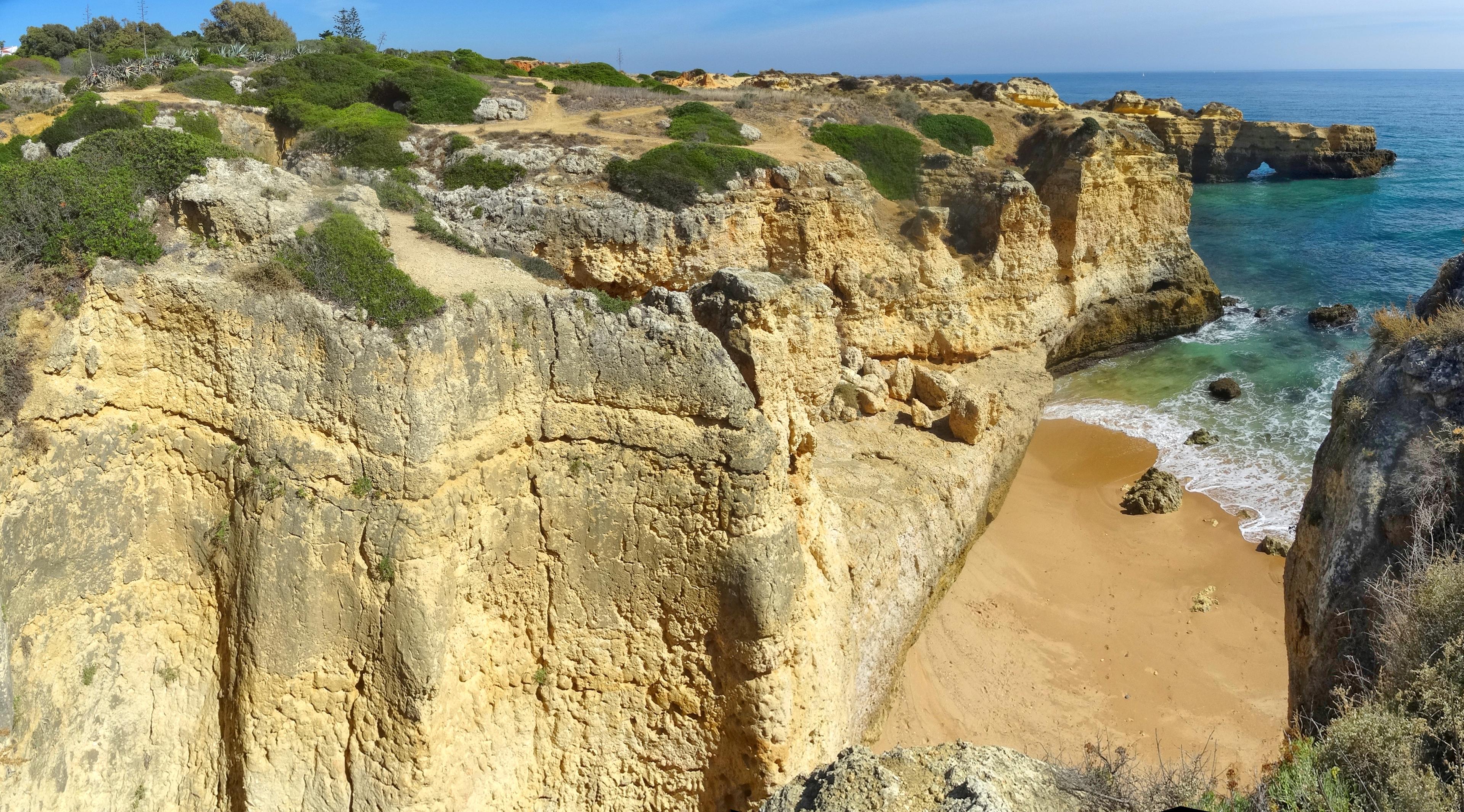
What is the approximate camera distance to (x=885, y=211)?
82.5ft

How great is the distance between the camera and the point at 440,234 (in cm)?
1165

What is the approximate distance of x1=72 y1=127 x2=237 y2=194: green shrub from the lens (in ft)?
32.9

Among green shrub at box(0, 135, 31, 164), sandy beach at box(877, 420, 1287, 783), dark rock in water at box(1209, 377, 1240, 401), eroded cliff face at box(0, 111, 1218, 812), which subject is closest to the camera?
eroded cliff face at box(0, 111, 1218, 812)

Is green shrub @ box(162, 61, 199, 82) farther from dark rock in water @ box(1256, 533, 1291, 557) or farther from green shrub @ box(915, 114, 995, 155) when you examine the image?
dark rock in water @ box(1256, 533, 1291, 557)

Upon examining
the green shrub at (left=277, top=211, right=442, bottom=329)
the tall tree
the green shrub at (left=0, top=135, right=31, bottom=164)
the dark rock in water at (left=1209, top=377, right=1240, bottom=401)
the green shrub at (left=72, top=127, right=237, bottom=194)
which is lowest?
the dark rock in water at (left=1209, top=377, right=1240, bottom=401)

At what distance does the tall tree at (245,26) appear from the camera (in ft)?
165

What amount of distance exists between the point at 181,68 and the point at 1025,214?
93.3 feet

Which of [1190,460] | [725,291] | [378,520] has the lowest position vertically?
[1190,460]

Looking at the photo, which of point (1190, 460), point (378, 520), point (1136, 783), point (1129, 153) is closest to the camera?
point (1136, 783)

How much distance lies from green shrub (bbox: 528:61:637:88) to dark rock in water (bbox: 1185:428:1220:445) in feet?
81.7

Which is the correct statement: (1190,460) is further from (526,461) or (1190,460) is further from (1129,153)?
(526,461)

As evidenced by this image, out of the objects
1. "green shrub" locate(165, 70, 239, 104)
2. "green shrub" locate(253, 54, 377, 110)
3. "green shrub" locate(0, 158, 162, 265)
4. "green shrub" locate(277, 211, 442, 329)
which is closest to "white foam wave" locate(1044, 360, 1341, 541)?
"green shrub" locate(277, 211, 442, 329)

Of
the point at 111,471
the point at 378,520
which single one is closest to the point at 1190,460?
the point at 378,520

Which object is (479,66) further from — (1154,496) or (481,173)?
(1154,496)
